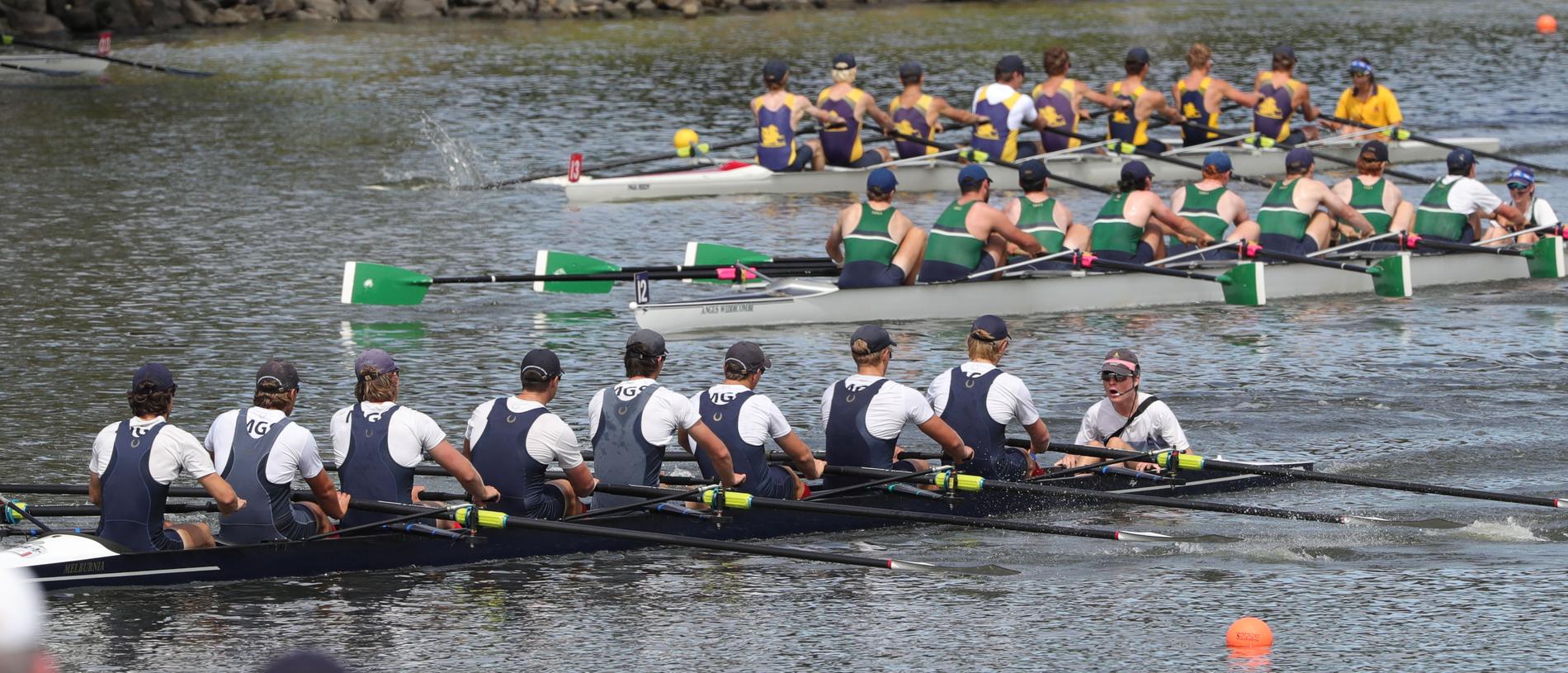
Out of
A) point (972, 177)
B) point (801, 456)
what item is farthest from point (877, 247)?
point (801, 456)

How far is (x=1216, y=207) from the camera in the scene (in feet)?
58.1

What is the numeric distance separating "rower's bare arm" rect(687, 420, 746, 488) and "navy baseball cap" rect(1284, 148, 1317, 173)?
9180mm

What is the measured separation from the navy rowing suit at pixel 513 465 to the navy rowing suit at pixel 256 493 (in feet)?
3.33

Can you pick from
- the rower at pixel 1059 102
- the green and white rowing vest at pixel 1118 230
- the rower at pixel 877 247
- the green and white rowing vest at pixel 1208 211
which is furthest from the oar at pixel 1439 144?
the rower at pixel 877 247

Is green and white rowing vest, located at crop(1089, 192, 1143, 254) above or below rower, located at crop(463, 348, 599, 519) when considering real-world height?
above

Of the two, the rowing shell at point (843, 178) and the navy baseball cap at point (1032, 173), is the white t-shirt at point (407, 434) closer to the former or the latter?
the navy baseball cap at point (1032, 173)

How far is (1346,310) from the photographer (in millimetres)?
17484

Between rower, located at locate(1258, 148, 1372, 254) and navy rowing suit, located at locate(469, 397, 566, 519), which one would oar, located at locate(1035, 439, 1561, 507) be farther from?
rower, located at locate(1258, 148, 1372, 254)

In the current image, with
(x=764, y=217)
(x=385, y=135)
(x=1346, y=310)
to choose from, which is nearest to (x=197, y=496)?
(x=1346, y=310)

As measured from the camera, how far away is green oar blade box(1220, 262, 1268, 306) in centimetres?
1719

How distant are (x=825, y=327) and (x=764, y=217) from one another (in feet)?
20.1

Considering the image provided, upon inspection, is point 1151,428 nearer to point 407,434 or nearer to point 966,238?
point 407,434

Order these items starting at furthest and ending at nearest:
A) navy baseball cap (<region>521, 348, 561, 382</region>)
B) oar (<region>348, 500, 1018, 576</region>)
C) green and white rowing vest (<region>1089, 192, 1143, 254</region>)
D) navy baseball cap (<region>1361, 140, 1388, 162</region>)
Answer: navy baseball cap (<region>1361, 140, 1388, 162</region>), green and white rowing vest (<region>1089, 192, 1143, 254</region>), navy baseball cap (<region>521, 348, 561, 382</region>), oar (<region>348, 500, 1018, 576</region>)

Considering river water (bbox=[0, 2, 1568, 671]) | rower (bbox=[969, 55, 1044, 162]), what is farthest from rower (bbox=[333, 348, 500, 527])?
rower (bbox=[969, 55, 1044, 162])
